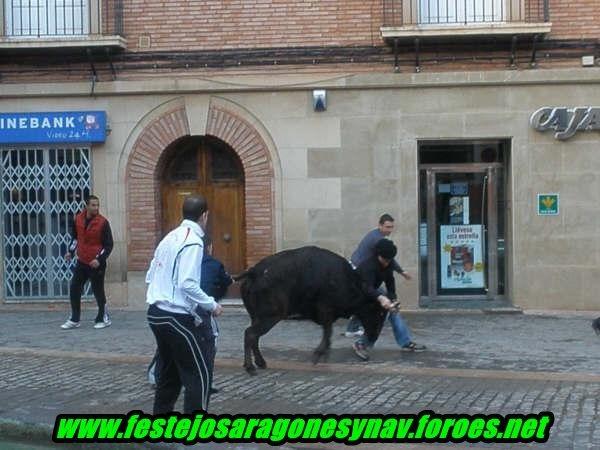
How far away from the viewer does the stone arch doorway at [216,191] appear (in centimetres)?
1608

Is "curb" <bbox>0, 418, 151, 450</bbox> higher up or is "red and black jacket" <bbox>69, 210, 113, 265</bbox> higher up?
"red and black jacket" <bbox>69, 210, 113, 265</bbox>

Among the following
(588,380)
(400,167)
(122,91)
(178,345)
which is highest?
(122,91)

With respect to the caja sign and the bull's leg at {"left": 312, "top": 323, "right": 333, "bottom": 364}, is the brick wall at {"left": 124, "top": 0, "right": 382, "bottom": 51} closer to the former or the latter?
the caja sign

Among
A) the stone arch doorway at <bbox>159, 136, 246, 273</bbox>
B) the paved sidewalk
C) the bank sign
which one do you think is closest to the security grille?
the bank sign

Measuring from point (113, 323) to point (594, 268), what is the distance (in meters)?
7.18

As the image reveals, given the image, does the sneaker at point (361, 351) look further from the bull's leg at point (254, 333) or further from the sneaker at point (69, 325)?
the sneaker at point (69, 325)

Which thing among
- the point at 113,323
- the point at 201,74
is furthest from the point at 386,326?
the point at 201,74

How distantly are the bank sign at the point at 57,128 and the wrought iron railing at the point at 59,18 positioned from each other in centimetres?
125

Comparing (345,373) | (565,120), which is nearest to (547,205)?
(565,120)

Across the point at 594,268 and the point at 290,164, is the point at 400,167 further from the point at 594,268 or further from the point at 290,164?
the point at 594,268

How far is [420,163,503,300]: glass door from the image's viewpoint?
15922 millimetres

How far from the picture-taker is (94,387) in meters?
9.87

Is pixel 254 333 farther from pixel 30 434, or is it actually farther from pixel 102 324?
pixel 102 324

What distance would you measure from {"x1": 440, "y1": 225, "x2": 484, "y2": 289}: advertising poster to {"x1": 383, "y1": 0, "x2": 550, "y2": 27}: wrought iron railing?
3.21m
